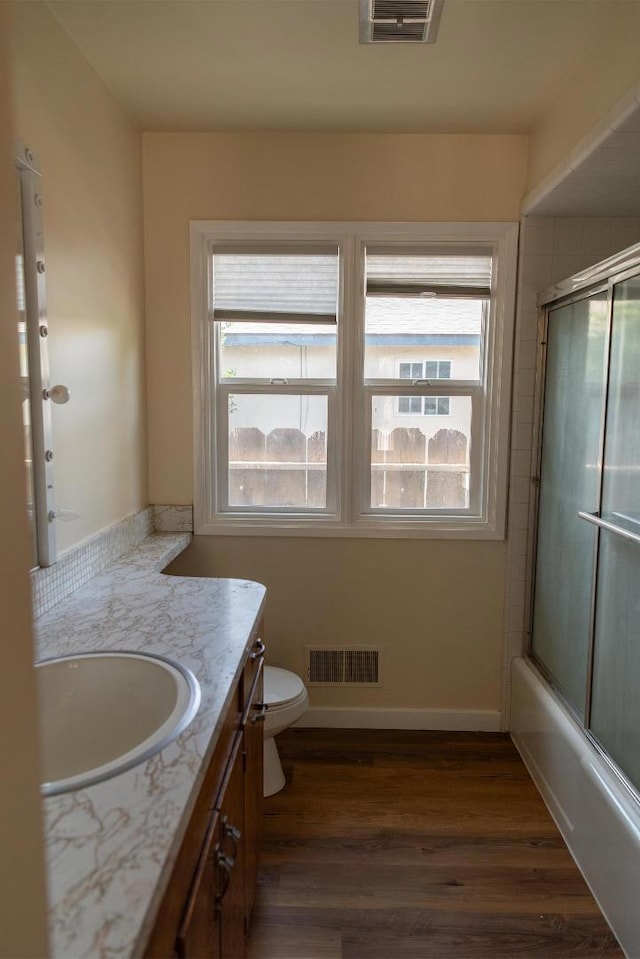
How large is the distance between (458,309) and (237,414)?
1.08 meters

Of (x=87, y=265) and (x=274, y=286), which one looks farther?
(x=274, y=286)

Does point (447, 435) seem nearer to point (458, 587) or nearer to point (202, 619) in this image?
point (458, 587)

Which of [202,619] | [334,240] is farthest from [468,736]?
[334,240]

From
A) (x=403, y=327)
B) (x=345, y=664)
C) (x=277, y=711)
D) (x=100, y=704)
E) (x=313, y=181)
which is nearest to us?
(x=100, y=704)

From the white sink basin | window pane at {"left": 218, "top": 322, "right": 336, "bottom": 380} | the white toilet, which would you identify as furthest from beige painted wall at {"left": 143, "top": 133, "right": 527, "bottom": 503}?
the white sink basin

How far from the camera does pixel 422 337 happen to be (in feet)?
8.90

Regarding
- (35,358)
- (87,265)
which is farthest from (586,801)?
(87,265)

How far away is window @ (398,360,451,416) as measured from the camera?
2.73 m

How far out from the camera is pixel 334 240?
2.63 metres

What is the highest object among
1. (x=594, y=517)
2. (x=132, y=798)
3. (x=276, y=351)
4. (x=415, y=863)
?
(x=276, y=351)

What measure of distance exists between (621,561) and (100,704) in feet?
4.92

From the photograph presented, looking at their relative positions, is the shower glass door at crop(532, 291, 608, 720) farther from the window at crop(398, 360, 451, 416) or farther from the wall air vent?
the wall air vent

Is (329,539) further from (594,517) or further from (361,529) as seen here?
(594,517)

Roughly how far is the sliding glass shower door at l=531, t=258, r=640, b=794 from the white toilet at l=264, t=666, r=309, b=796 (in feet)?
3.23
